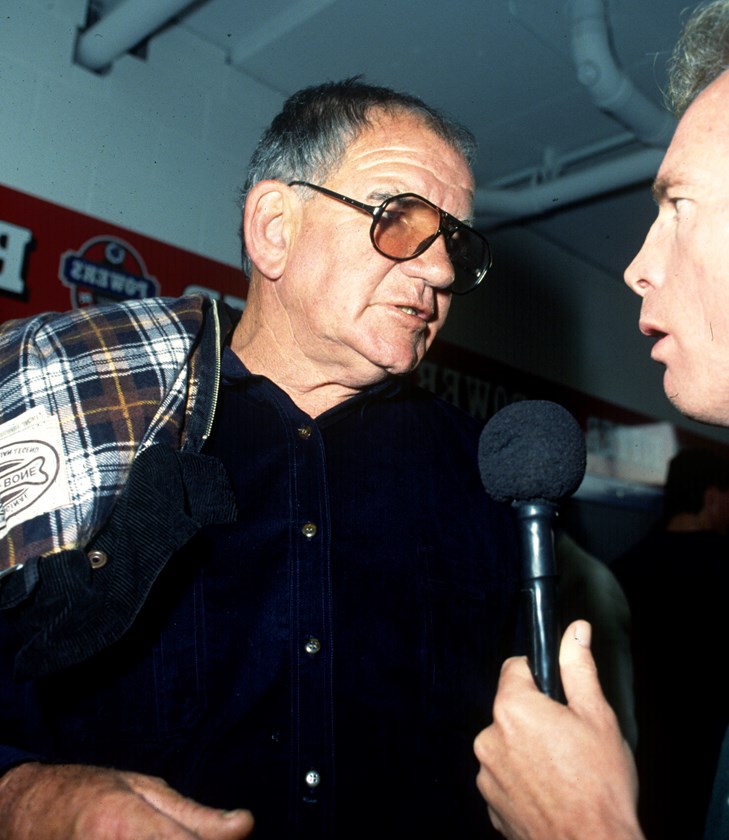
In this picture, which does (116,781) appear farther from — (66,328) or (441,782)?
(66,328)

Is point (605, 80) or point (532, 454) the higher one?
point (605, 80)

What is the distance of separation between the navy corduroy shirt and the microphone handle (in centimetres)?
38

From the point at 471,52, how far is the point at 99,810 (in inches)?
118

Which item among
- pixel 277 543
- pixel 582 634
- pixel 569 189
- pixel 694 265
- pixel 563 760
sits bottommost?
pixel 563 760

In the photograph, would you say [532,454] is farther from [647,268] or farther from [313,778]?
[313,778]

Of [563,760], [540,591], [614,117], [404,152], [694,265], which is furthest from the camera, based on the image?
[614,117]

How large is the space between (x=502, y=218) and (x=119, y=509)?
3.30m

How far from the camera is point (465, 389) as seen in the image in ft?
13.0

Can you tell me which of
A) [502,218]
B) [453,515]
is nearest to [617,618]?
[453,515]

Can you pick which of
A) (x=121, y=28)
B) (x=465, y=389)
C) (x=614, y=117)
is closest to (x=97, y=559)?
(x=121, y=28)

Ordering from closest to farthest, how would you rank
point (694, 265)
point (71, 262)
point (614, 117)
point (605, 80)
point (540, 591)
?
1. point (540, 591)
2. point (694, 265)
3. point (71, 262)
4. point (605, 80)
5. point (614, 117)

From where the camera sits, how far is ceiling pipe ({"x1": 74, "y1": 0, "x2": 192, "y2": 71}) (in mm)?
2467

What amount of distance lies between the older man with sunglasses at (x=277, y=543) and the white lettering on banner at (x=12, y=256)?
3.43ft

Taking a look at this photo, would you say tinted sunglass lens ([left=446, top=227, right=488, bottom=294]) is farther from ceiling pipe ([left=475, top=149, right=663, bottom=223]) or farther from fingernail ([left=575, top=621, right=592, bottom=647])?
ceiling pipe ([left=475, top=149, right=663, bottom=223])
